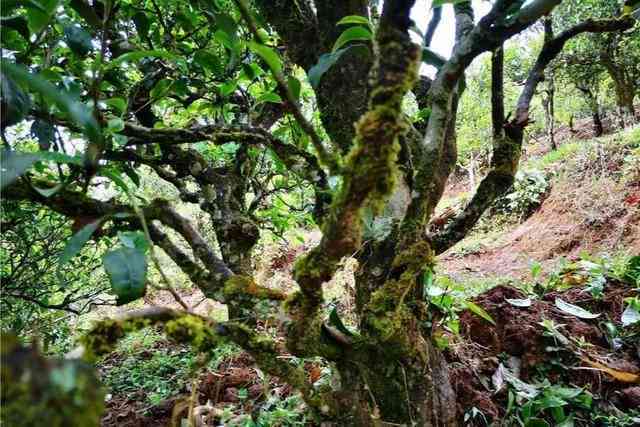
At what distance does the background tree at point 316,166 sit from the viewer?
0.50 metres

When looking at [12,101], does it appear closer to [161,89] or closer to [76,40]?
[76,40]

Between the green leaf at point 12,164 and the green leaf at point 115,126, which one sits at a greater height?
the green leaf at point 115,126

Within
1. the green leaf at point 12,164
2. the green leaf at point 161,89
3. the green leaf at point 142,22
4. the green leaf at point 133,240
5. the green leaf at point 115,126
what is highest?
the green leaf at point 142,22

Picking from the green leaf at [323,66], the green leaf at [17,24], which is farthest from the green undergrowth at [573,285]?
the green leaf at [17,24]

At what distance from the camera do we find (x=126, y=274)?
22.2 inches

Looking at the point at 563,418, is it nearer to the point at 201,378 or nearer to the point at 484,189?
the point at 484,189

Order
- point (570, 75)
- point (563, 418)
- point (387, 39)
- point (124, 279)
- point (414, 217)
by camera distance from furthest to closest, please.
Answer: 1. point (570, 75)
2. point (563, 418)
3. point (414, 217)
4. point (124, 279)
5. point (387, 39)

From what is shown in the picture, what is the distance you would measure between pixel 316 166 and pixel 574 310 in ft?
3.61

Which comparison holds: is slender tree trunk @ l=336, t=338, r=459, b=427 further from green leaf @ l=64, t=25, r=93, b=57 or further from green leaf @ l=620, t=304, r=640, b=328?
green leaf @ l=620, t=304, r=640, b=328

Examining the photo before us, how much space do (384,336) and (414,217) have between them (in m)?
0.20

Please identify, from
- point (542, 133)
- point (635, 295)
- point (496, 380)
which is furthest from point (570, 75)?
point (496, 380)

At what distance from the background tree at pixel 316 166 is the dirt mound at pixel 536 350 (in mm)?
271

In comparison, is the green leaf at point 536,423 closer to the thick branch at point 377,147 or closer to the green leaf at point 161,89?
the thick branch at point 377,147

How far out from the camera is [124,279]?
56 cm
